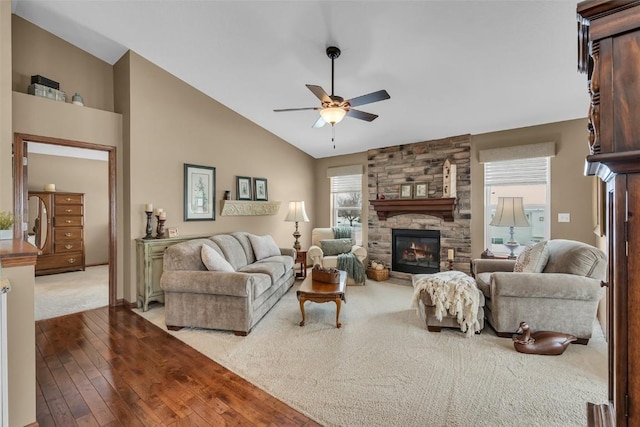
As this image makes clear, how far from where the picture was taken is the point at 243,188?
17.0 feet

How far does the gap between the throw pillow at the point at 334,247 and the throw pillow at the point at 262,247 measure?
913 millimetres

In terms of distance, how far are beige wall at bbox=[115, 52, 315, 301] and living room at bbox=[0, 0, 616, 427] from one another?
1 cm

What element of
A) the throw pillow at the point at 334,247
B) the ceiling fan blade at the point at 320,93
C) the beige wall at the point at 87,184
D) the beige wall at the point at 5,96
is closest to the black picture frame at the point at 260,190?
the throw pillow at the point at 334,247

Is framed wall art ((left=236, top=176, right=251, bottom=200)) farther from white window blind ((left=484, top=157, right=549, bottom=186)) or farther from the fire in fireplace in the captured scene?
white window blind ((left=484, top=157, right=549, bottom=186))

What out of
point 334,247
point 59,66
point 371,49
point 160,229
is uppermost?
point 59,66

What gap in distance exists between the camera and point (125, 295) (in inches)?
156

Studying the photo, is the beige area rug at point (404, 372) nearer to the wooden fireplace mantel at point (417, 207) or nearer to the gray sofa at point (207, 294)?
the gray sofa at point (207, 294)

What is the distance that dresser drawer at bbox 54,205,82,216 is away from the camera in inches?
229

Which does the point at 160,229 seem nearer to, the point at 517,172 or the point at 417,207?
the point at 417,207

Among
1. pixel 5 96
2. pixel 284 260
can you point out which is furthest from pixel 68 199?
pixel 284 260

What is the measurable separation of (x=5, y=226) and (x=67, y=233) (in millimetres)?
5130

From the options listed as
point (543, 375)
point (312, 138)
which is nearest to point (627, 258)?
point (543, 375)

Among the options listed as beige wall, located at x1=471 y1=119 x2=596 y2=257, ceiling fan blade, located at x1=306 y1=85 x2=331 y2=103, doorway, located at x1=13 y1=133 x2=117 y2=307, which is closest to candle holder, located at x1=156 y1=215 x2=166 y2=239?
doorway, located at x1=13 y1=133 x2=117 y2=307

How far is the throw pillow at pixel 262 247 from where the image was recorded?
462 cm
